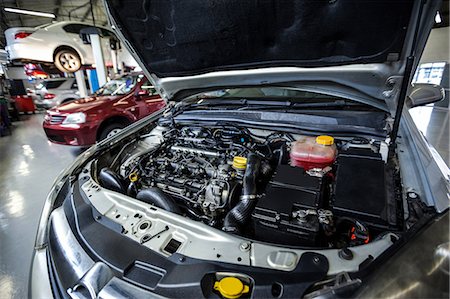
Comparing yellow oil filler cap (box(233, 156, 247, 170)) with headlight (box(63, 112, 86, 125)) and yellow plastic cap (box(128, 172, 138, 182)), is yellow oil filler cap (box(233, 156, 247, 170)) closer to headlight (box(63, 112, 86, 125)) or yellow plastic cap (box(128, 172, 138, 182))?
yellow plastic cap (box(128, 172, 138, 182))

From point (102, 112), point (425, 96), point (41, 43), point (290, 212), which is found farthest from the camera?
point (41, 43)

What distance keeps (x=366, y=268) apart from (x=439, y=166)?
2.59 feet

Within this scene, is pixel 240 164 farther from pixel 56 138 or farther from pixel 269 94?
pixel 56 138

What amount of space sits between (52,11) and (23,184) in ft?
42.7

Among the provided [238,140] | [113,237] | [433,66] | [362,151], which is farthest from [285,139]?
[433,66]

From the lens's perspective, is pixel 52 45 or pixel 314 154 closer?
pixel 314 154

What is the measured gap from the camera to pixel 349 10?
2.90 feet

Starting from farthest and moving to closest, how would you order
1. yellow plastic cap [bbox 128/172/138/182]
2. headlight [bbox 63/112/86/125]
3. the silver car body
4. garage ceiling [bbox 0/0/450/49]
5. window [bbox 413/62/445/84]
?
garage ceiling [bbox 0/0/450/49] < window [bbox 413/62/445/84] < the silver car body < headlight [bbox 63/112/86/125] < yellow plastic cap [bbox 128/172/138/182]

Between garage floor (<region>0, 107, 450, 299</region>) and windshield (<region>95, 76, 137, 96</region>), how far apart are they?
1198 mm

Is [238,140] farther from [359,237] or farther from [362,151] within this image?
[359,237]

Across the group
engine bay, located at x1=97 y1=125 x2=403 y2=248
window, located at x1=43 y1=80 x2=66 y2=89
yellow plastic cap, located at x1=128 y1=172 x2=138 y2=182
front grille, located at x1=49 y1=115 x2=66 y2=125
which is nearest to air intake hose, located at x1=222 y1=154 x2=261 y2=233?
engine bay, located at x1=97 y1=125 x2=403 y2=248

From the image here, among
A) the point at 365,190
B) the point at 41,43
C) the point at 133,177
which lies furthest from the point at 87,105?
the point at 365,190

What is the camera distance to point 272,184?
0.95 m

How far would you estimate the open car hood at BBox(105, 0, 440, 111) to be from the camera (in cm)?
91
